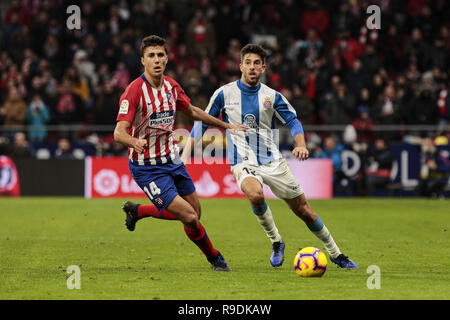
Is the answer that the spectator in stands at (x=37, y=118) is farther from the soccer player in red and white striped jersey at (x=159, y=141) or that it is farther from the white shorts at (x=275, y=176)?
the soccer player in red and white striped jersey at (x=159, y=141)

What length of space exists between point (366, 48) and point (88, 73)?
7361mm

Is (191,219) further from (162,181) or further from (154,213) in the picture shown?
(154,213)

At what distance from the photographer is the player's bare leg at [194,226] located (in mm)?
7844

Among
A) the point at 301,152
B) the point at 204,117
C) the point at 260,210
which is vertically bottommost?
the point at 260,210

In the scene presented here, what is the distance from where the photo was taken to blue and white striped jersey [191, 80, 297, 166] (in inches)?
342

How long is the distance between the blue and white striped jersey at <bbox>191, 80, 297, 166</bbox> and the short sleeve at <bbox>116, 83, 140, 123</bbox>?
109 centimetres

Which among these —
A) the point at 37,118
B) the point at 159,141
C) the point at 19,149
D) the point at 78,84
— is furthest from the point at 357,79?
the point at 159,141

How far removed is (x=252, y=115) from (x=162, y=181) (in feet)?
4.44

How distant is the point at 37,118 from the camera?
2052 cm

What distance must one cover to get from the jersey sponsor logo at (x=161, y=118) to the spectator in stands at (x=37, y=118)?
12.9 metres

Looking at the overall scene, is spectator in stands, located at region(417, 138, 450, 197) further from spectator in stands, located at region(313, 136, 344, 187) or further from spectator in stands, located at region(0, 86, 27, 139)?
spectator in stands, located at region(0, 86, 27, 139)

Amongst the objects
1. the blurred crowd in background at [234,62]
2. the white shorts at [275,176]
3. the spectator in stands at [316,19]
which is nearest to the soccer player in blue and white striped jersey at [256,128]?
the white shorts at [275,176]

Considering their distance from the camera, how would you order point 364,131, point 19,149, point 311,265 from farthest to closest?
point 19,149
point 364,131
point 311,265
